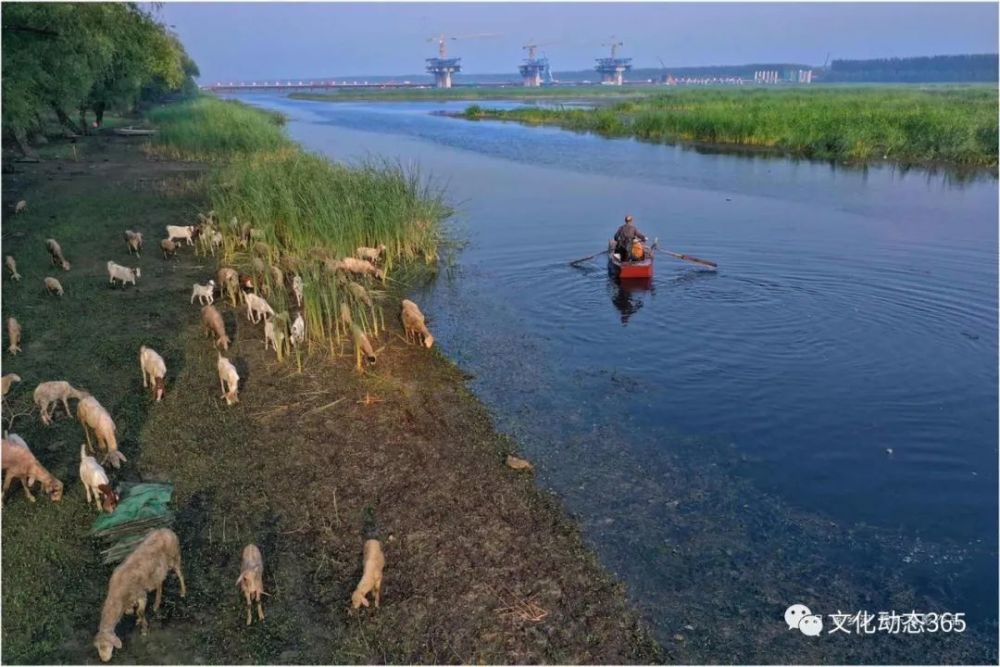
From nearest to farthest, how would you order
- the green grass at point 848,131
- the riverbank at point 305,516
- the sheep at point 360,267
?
1. the riverbank at point 305,516
2. the sheep at point 360,267
3. the green grass at point 848,131

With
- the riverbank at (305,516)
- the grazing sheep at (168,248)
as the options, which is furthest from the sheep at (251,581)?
the grazing sheep at (168,248)

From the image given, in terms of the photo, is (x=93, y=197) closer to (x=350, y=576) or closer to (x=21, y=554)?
(x=21, y=554)

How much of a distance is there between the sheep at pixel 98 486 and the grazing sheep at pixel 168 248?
11.7 metres

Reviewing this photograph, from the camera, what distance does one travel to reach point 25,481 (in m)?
8.17

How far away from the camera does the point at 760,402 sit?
11.5 m

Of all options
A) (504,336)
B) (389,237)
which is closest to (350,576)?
(504,336)

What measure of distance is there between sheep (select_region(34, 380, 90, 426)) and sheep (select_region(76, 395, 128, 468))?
58 cm

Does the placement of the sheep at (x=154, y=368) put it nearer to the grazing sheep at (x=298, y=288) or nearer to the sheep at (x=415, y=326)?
the grazing sheep at (x=298, y=288)

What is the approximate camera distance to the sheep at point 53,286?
15008 mm

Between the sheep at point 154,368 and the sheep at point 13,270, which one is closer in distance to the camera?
the sheep at point 154,368

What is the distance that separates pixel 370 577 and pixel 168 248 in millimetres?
14624

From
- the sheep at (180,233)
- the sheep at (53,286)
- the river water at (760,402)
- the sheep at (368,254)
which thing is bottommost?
the river water at (760,402)

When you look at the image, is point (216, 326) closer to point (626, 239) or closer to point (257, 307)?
point (257, 307)

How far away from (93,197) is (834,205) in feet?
93.5
